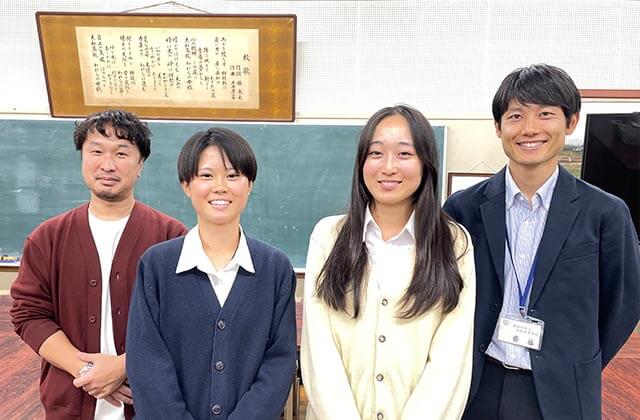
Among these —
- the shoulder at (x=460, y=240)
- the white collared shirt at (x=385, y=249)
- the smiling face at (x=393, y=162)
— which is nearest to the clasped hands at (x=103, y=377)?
the white collared shirt at (x=385, y=249)

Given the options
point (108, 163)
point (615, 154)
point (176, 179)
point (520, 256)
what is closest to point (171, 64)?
point (176, 179)

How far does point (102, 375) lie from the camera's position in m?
1.31

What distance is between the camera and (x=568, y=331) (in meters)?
1.31

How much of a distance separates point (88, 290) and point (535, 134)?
4.38 feet

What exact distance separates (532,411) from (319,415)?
62 cm

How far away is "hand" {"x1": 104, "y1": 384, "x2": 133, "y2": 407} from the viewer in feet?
4.54

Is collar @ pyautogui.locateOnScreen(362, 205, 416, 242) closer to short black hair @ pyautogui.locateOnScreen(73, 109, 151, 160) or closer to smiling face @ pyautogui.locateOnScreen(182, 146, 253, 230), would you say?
smiling face @ pyautogui.locateOnScreen(182, 146, 253, 230)

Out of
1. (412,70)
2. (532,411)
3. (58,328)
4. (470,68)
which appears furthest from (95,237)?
(470,68)

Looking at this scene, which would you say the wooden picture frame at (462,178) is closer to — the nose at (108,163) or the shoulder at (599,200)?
the shoulder at (599,200)

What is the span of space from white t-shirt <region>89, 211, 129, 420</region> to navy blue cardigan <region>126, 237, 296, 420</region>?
206 mm

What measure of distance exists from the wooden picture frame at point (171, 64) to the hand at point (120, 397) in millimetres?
1951

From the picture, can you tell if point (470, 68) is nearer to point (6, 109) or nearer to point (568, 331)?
point (568, 331)

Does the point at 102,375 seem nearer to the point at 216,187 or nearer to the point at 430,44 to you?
the point at 216,187

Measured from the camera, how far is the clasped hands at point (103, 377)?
131 centimetres
